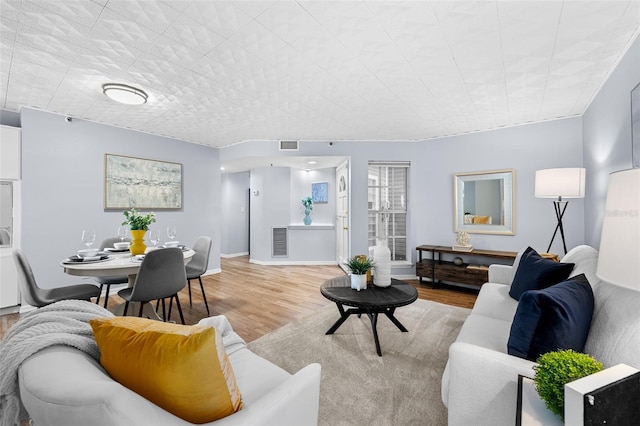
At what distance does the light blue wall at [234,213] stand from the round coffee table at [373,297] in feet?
17.0

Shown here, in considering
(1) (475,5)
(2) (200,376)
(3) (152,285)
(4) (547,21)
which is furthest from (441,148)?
(2) (200,376)

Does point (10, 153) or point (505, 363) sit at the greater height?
point (10, 153)

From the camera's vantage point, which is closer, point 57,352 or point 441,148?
point 57,352

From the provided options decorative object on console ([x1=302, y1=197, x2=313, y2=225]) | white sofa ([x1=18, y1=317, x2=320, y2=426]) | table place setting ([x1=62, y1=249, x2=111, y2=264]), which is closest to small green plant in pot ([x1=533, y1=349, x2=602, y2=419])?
white sofa ([x1=18, y1=317, x2=320, y2=426])

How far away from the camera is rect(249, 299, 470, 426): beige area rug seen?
5.31ft

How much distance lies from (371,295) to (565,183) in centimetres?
240

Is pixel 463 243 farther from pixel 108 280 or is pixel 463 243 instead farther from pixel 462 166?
pixel 108 280

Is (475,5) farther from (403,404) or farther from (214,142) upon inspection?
(214,142)

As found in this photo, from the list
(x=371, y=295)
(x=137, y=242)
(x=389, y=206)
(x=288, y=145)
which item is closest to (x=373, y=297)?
(x=371, y=295)

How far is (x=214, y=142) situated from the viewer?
500cm

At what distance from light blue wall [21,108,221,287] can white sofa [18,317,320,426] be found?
3754 millimetres

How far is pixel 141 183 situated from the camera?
434cm

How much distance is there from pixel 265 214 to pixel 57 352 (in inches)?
216

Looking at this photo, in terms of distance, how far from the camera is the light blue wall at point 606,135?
83.0 inches
